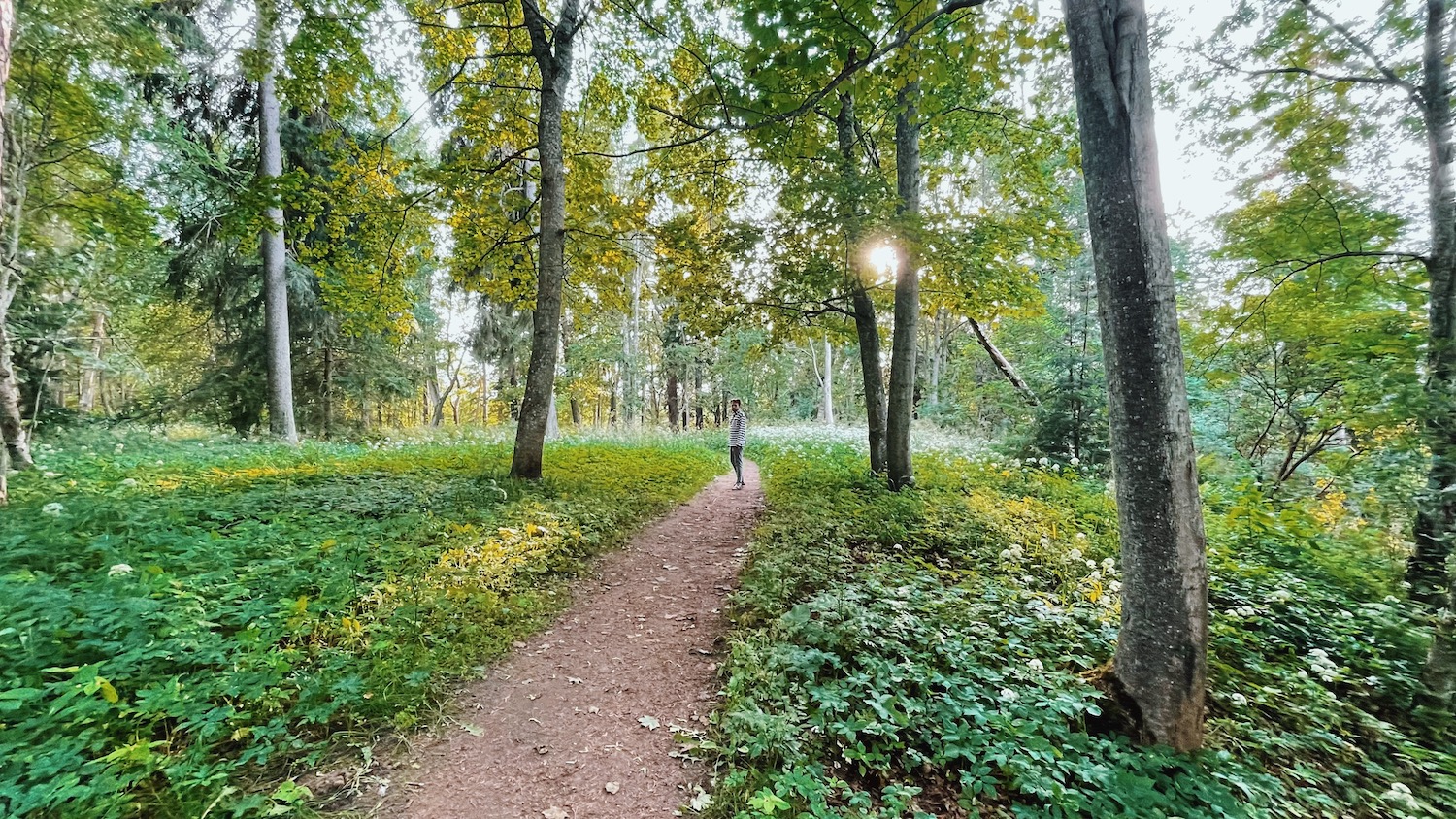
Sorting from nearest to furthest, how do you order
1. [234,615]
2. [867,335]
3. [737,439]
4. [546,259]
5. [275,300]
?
[234,615] < [546,259] < [867,335] < [275,300] < [737,439]

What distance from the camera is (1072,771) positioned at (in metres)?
2.60

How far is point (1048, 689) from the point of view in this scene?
3.14 meters

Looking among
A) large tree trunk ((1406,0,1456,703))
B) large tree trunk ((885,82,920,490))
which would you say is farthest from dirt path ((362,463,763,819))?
large tree trunk ((1406,0,1456,703))

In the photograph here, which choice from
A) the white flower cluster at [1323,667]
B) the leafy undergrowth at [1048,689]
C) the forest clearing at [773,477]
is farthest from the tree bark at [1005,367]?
the white flower cluster at [1323,667]

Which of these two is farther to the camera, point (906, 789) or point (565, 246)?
point (565, 246)

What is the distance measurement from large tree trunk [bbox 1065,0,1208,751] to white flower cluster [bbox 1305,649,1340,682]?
1316 mm

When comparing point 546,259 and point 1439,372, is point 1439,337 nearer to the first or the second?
point 1439,372

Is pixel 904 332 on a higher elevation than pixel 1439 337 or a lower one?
higher

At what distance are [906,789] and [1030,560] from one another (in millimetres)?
3676

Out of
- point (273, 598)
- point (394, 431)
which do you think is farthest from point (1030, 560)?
point (394, 431)

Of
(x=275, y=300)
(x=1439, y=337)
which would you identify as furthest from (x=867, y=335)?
(x=275, y=300)

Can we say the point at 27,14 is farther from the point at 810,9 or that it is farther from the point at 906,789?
the point at 906,789

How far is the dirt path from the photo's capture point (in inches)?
108

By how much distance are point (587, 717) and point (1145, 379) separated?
3951mm
